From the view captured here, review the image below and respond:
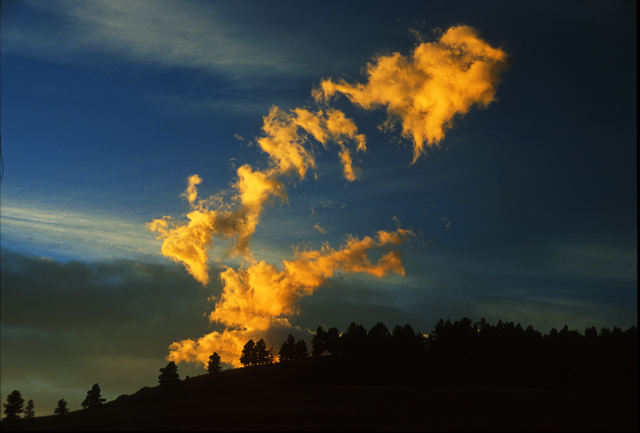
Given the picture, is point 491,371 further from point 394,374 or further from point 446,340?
point 446,340

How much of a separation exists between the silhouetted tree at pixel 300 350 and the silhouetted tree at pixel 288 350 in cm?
63

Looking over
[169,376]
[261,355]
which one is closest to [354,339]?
[261,355]

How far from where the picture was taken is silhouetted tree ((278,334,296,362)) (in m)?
144

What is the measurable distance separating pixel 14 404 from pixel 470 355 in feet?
332

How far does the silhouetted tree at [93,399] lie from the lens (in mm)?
124381

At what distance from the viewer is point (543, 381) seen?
10188 centimetres

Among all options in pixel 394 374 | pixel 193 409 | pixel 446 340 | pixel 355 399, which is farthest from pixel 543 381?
pixel 193 409

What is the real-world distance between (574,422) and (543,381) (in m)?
45.4

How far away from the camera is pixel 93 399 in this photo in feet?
411

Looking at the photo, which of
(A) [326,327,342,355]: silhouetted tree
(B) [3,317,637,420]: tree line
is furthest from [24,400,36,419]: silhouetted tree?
(A) [326,327,342,355]: silhouetted tree

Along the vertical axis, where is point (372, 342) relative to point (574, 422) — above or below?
above

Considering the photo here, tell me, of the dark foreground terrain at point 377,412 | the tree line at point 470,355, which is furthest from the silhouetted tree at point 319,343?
the dark foreground terrain at point 377,412

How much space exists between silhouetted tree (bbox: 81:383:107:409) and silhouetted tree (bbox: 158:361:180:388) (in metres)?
15.3

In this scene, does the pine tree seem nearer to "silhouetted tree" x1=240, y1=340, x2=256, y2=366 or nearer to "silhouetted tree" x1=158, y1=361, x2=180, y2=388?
"silhouetted tree" x1=240, y1=340, x2=256, y2=366
